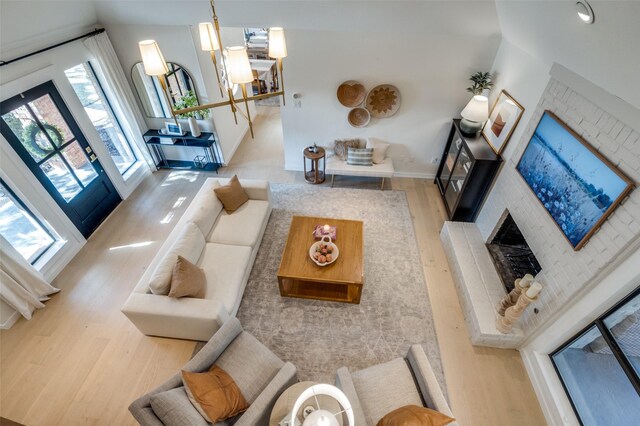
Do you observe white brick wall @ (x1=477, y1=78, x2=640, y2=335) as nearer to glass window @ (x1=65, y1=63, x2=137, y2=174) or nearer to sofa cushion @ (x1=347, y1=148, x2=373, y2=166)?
sofa cushion @ (x1=347, y1=148, x2=373, y2=166)

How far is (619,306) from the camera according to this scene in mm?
2049

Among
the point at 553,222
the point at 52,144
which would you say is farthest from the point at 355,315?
the point at 52,144

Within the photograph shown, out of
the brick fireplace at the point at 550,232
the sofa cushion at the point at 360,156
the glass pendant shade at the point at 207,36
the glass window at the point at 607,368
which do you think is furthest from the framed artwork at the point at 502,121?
the glass pendant shade at the point at 207,36

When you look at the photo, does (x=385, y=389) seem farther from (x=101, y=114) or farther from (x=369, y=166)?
(x=101, y=114)

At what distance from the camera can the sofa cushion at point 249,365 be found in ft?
7.30

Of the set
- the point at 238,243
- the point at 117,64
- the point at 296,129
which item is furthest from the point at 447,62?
the point at 117,64

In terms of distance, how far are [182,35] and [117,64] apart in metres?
1.15

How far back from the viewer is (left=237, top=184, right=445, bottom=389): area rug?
2.85 m

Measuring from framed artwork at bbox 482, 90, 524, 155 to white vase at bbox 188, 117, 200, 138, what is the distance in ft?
14.7

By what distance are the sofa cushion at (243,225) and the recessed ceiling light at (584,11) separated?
11.1 feet

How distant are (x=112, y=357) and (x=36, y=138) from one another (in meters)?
2.71

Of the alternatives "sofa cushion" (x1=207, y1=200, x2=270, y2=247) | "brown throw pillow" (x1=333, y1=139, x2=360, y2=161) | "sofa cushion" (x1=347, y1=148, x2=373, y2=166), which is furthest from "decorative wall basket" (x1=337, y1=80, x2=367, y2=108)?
"sofa cushion" (x1=207, y1=200, x2=270, y2=247)

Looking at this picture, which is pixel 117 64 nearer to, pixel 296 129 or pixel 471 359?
pixel 296 129

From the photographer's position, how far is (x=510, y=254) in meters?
3.39
